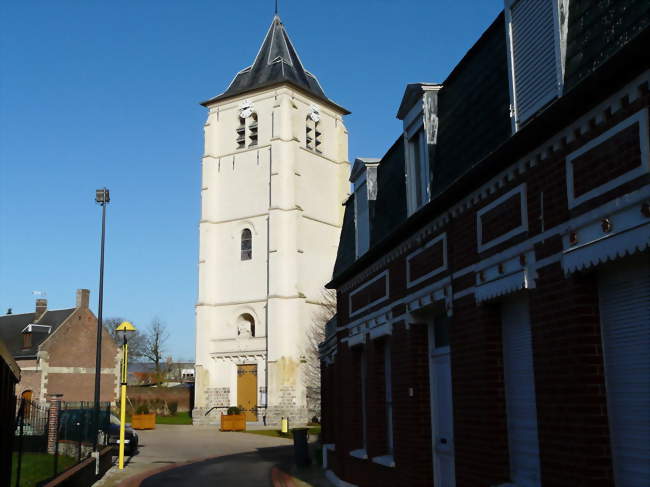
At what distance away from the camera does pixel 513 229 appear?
291 inches

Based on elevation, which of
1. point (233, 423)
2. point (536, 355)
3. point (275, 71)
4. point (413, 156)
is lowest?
point (233, 423)

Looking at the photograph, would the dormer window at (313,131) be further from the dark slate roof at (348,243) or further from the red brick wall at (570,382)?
the red brick wall at (570,382)

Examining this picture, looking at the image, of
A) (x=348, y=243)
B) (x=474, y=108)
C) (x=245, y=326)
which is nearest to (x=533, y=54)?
(x=474, y=108)

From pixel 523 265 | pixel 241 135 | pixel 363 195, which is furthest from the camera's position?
pixel 241 135

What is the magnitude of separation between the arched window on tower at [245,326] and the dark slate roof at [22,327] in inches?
569

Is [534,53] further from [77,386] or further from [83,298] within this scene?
[83,298]

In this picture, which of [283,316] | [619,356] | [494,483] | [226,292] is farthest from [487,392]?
[226,292]

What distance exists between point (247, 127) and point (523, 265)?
41.6 m

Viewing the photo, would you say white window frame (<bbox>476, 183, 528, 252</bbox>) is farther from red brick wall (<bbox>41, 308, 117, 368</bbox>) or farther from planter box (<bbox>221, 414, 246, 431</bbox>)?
red brick wall (<bbox>41, 308, 117, 368</bbox>)

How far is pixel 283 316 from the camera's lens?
43.2 meters

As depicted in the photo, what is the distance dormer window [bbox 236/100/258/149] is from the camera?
47.3 metres

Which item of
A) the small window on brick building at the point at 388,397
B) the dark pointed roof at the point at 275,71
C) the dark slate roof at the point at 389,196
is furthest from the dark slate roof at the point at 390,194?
the dark pointed roof at the point at 275,71

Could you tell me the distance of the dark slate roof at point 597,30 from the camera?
532 centimetres

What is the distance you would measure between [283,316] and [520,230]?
1439 inches
